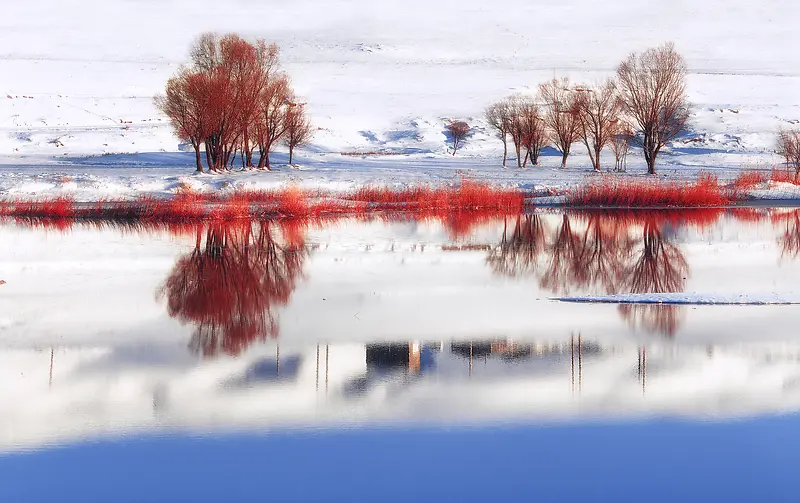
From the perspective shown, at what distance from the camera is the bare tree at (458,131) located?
7462cm

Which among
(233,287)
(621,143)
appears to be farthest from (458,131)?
(233,287)

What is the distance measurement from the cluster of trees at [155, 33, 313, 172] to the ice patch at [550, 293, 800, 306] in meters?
31.0

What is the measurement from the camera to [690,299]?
45.5 ft

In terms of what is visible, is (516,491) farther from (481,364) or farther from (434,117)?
(434,117)

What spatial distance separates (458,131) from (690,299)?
61829 millimetres

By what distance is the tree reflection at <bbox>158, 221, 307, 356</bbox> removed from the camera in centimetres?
1217

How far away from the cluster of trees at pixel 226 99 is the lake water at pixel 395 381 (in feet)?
81.8

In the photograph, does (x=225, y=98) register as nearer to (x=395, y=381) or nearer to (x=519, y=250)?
(x=519, y=250)

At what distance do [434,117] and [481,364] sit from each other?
2946 inches

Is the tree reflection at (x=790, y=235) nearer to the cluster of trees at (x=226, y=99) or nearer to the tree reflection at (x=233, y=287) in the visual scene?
the tree reflection at (x=233, y=287)

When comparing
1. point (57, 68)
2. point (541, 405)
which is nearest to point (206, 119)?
point (541, 405)

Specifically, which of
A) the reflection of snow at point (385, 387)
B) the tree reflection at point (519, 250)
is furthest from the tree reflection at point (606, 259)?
the reflection of snow at point (385, 387)

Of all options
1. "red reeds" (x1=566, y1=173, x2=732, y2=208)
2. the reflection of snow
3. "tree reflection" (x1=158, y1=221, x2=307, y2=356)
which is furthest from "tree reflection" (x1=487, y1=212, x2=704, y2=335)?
"red reeds" (x1=566, y1=173, x2=732, y2=208)

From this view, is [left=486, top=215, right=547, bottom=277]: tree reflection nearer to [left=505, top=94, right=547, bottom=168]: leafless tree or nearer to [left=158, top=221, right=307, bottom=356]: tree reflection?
[left=158, top=221, right=307, bottom=356]: tree reflection
